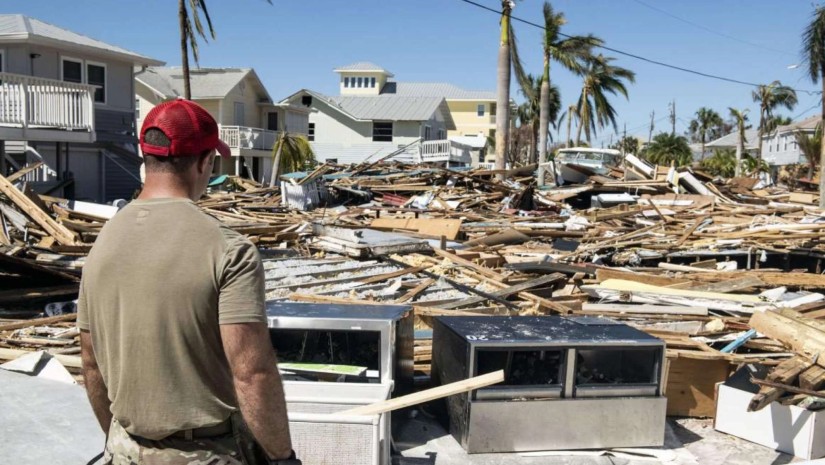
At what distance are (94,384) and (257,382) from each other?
653mm

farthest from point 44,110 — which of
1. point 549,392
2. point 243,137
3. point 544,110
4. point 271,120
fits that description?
point 271,120

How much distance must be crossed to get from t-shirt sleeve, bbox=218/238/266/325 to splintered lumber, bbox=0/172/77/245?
375 inches

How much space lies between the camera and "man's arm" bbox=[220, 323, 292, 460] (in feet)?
6.62

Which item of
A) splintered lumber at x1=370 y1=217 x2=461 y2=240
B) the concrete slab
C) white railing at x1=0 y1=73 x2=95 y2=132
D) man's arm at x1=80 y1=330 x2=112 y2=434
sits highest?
white railing at x1=0 y1=73 x2=95 y2=132

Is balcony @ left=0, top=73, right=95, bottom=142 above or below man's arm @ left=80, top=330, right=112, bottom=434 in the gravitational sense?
above

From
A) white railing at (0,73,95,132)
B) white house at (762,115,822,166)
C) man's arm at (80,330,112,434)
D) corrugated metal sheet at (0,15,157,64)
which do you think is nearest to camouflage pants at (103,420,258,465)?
man's arm at (80,330,112,434)

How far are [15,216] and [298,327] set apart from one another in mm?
8539

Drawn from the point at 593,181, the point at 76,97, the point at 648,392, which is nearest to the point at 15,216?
the point at 76,97

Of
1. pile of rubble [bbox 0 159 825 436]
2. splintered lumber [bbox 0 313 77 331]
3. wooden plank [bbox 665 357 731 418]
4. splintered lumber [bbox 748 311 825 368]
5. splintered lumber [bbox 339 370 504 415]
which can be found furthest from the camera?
splintered lumber [bbox 0 313 77 331]

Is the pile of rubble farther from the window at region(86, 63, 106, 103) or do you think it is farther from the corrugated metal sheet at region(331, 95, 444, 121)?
the corrugated metal sheet at region(331, 95, 444, 121)

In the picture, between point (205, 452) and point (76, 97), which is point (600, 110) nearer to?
point (76, 97)

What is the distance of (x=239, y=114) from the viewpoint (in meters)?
39.0

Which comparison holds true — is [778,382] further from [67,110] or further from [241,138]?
[241,138]

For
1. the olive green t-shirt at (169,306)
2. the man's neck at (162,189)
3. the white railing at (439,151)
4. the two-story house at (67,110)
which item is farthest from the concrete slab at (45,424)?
the white railing at (439,151)
